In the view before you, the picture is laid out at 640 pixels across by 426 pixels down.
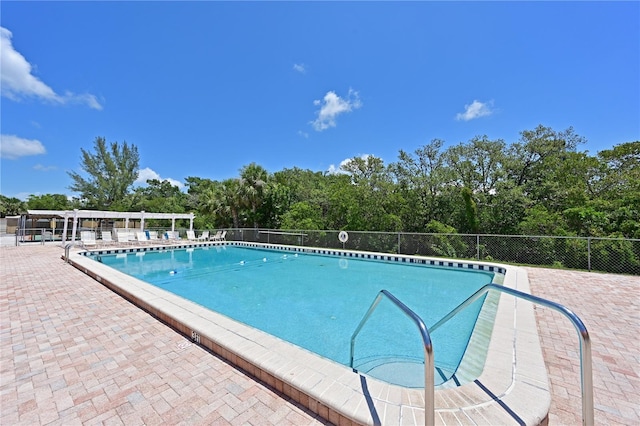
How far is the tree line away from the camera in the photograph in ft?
34.2

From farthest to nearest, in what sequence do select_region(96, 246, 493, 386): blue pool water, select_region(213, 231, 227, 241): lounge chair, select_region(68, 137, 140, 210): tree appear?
select_region(68, 137, 140, 210): tree, select_region(213, 231, 227, 241): lounge chair, select_region(96, 246, 493, 386): blue pool water

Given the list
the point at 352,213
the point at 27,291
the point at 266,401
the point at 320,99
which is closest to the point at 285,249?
the point at 352,213

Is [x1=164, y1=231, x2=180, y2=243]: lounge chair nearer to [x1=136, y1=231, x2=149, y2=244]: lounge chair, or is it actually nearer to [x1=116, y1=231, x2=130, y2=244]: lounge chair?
[x1=136, y1=231, x2=149, y2=244]: lounge chair

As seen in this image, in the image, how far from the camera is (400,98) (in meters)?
14.3

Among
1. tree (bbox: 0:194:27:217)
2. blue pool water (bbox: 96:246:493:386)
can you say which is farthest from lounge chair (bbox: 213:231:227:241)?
tree (bbox: 0:194:27:217)

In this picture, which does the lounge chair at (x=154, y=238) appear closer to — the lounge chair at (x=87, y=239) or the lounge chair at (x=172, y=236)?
the lounge chair at (x=172, y=236)

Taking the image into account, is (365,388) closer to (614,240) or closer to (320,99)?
(614,240)

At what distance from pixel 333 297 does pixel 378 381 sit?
4258 millimetres

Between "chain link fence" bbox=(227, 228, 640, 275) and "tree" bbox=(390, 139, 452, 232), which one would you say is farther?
"tree" bbox=(390, 139, 452, 232)

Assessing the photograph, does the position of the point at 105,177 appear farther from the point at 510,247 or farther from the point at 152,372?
the point at 510,247

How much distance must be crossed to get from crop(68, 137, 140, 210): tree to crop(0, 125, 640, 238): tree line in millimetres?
17255

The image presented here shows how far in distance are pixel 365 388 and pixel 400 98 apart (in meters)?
14.9

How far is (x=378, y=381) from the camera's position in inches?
87.8

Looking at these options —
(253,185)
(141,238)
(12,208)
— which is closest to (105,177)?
(12,208)
